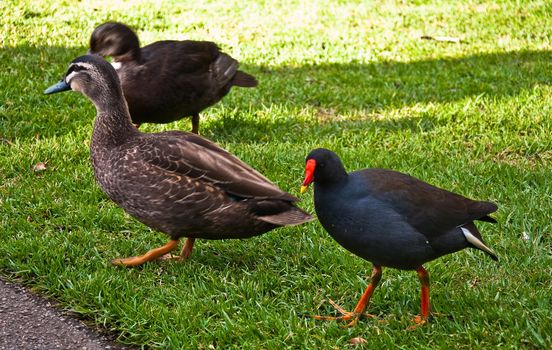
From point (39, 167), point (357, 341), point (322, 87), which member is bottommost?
point (322, 87)

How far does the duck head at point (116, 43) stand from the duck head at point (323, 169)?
3275mm

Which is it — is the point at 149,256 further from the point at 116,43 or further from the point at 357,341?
the point at 116,43

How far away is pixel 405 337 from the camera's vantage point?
13.9 feet

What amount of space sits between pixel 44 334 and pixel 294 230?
188cm

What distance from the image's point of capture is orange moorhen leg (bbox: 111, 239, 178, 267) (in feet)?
16.7

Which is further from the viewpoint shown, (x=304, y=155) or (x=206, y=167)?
(x=304, y=155)

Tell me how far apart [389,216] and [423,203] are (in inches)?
9.8

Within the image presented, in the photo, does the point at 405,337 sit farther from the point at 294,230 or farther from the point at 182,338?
the point at 294,230

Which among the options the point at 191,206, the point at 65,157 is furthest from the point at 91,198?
the point at 191,206

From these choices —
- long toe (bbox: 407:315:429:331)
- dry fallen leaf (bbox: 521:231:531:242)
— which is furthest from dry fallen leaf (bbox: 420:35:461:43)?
long toe (bbox: 407:315:429:331)

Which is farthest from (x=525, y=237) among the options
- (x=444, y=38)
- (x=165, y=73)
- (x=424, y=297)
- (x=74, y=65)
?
(x=444, y=38)

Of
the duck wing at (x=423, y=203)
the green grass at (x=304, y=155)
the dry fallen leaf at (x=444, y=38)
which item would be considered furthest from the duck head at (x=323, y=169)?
the dry fallen leaf at (x=444, y=38)

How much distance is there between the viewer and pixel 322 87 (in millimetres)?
8977

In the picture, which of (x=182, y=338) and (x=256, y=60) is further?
(x=256, y=60)
